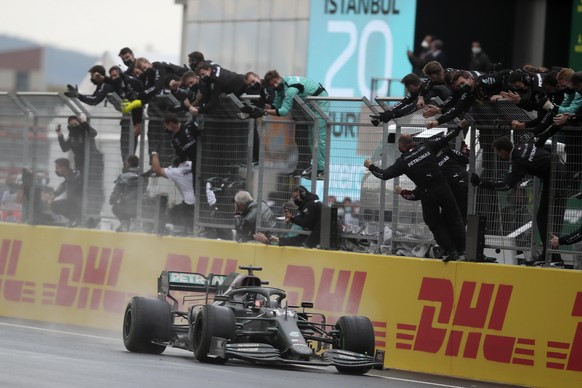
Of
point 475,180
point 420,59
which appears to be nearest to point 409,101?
point 475,180

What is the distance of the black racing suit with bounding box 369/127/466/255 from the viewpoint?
16328mm

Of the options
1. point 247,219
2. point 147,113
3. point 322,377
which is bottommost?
point 322,377

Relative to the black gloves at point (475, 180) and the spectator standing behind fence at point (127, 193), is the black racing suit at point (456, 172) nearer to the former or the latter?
the black gloves at point (475, 180)

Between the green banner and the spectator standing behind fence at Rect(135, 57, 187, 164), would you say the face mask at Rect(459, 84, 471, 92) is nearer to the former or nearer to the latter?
the spectator standing behind fence at Rect(135, 57, 187, 164)

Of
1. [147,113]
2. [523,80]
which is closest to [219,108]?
[147,113]

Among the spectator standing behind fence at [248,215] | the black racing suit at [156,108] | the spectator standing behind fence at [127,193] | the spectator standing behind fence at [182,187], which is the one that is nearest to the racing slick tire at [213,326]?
the spectator standing behind fence at [248,215]

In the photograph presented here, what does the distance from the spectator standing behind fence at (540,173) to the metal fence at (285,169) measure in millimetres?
102

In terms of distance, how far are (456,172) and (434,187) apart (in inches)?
14.0

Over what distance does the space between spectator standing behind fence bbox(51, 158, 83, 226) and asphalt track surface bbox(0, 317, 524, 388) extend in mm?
Answer: 3727

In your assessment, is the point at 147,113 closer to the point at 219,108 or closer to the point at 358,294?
the point at 219,108

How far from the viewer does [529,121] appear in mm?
15469

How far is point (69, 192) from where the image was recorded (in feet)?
68.3

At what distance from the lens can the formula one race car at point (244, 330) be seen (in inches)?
573

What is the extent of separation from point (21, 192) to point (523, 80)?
9.12 meters
